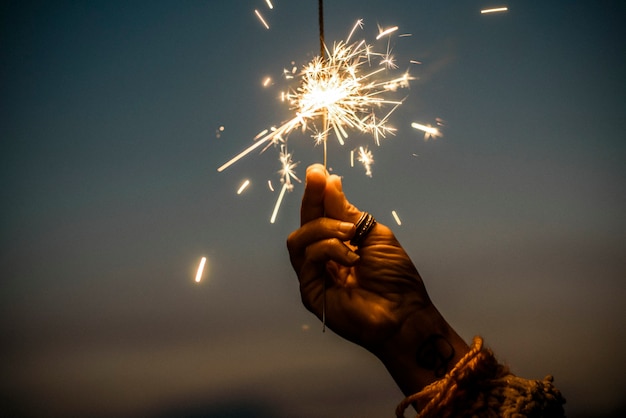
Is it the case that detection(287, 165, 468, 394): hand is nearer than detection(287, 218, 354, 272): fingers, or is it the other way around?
detection(287, 165, 468, 394): hand

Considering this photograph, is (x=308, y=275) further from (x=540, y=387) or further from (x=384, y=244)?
(x=540, y=387)

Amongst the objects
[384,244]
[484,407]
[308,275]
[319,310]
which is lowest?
[484,407]

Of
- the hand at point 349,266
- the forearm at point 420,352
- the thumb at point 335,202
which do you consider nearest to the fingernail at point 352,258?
the hand at point 349,266

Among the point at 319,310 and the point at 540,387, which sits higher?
the point at 319,310

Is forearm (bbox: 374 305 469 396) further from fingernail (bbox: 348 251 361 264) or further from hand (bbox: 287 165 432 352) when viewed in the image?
fingernail (bbox: 348 251 361 264)

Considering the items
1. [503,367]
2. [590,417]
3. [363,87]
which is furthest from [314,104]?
[590,417]

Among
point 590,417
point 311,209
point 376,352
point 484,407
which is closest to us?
point 484,407

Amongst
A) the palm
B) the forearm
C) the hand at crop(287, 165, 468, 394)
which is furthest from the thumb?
the forearm

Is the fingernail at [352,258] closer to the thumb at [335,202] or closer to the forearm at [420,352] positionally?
the thumb at [335,202]
